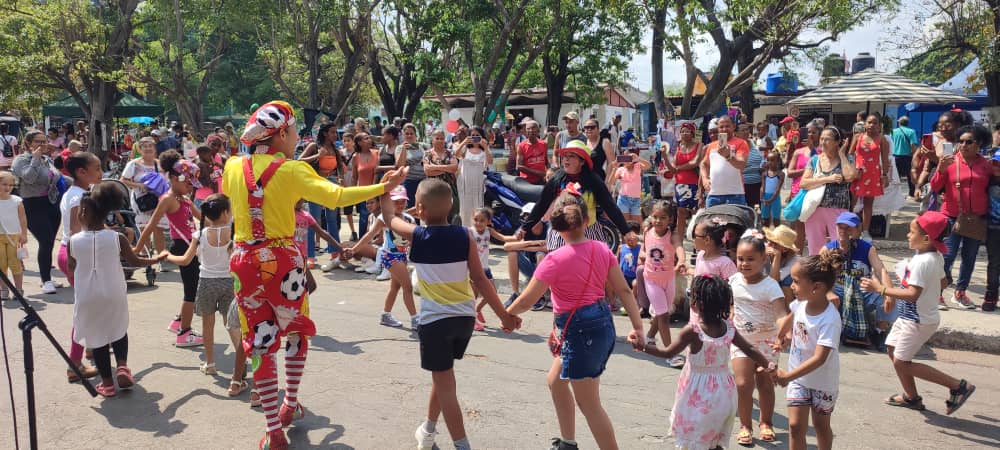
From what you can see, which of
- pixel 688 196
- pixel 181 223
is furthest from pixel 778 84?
pixel 181 223

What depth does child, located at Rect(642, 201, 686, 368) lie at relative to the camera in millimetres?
6148

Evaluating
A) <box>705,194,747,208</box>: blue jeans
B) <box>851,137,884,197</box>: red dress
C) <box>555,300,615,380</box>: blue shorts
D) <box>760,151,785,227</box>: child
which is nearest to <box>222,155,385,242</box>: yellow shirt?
<box>555,300,615,380</box>: blue shorts

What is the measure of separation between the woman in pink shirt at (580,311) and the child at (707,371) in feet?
1.02

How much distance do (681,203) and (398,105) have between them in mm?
17841

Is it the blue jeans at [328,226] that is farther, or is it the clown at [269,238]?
the blue jeans at [328,226]

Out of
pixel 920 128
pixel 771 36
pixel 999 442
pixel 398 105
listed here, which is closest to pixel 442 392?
pixel 999 442

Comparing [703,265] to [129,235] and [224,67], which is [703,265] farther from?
[224,67]

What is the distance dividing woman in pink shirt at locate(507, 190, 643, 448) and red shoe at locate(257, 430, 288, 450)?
5.23ft

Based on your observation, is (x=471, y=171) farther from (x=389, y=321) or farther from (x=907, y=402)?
(x=907, y=402)

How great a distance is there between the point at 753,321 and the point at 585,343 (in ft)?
4.21

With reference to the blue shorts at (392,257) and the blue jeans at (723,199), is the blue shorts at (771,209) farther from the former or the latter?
the blue shorts at (392,257)

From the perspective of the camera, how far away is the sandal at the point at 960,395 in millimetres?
4961

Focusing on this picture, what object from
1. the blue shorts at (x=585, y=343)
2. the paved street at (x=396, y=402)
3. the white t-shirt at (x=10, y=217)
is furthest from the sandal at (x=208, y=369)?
the white t-shirt at (x=10, y=217)

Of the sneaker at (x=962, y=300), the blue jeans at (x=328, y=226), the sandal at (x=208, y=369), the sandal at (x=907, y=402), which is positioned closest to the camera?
the sandal at (x=907, y=402)
